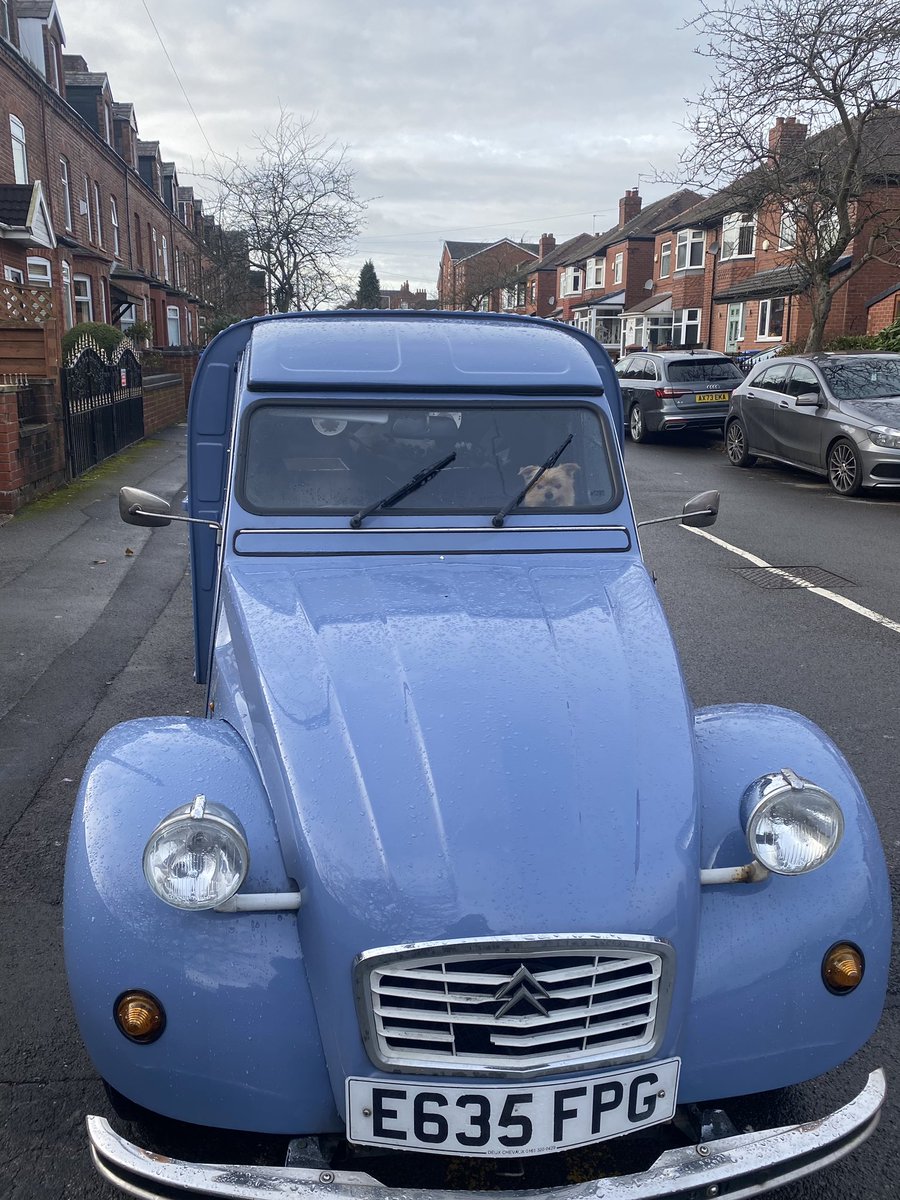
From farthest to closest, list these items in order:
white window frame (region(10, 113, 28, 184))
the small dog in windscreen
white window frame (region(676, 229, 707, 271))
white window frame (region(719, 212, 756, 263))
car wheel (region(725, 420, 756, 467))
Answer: white window frame (region(676, 229, 707, 271)), white window frame (region(719, 212, 756, 263)), white window frame (region(10, 113, 28, 184)), car wheel (region(725, 420, 756, 467)), the small dog in windscreen

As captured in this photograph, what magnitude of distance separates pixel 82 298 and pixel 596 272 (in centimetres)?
4265

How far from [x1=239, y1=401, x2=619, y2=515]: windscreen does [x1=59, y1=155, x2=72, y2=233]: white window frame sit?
29.7m

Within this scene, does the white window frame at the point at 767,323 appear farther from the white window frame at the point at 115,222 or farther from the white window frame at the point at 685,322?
the white window frame at the point at 115,222

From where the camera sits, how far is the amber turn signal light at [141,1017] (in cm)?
229

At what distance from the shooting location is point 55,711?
5.96 m

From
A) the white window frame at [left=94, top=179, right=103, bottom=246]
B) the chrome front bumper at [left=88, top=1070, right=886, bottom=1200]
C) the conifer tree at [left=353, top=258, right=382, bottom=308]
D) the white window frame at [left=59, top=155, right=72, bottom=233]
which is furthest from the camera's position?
the conifer tree at [left=353, top=258, right=382, bottom=308]

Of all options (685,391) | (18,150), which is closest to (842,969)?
(685,391)

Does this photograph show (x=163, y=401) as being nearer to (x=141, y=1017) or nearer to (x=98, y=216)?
(x=98, y=216)

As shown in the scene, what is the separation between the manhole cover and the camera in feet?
30.3

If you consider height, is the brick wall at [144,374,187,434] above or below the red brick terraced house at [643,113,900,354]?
below

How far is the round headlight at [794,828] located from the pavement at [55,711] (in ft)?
6.06

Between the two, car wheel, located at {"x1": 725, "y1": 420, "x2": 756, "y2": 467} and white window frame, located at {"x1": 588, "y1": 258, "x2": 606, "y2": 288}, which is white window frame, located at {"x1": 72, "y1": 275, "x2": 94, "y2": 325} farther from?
white window frame, located at {"x1": 588, "y1": 258, "x2": 606, "y2": 288}

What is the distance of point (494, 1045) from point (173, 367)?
93.3ft

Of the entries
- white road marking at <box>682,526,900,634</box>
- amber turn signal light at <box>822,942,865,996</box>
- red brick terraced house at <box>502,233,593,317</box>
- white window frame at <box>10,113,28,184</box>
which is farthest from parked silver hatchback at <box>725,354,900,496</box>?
red brick terraced house at <box>502,233,593,317</box>
